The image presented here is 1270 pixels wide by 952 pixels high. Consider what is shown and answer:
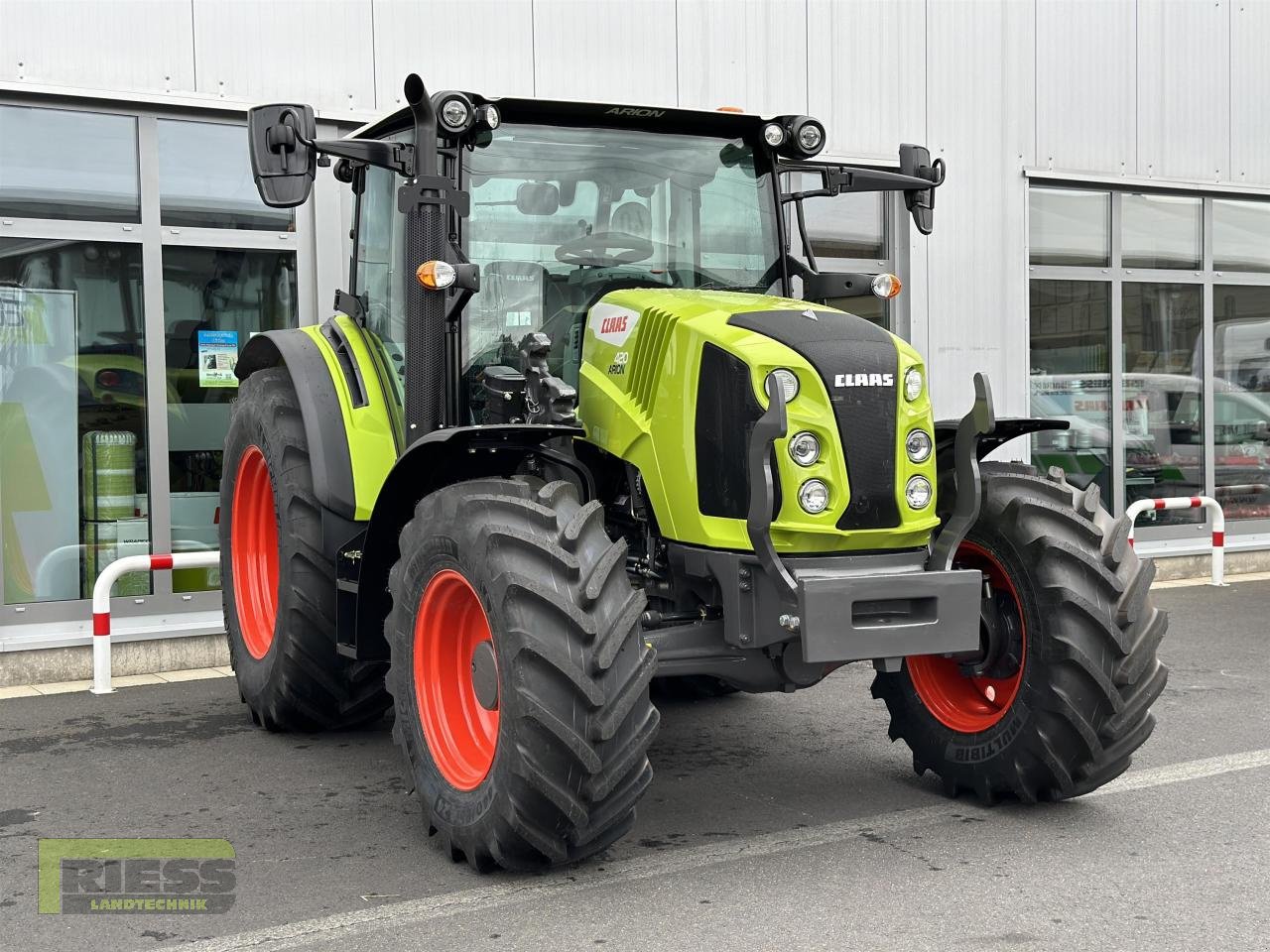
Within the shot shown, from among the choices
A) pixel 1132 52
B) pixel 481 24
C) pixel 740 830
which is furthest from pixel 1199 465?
pixel 740 830

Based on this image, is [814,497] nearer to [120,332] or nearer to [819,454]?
[819,454]

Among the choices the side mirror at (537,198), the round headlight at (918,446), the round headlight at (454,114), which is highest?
the round headlight at (454,114)

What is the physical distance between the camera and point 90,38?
795 cm

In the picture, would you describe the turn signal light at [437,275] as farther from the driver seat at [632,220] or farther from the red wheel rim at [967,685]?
the red wheel rim at [967,685]

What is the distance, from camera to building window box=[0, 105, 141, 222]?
7941 mm

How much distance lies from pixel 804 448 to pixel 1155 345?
872 cm

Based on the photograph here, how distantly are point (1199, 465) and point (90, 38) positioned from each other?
9418 millimetres

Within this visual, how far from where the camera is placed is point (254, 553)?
6.93 m

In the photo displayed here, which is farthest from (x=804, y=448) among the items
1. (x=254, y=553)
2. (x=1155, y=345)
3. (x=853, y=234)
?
(x=1155, y=345)

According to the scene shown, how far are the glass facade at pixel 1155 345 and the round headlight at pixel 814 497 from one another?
24.6 ft

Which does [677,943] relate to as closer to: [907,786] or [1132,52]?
[907,786]

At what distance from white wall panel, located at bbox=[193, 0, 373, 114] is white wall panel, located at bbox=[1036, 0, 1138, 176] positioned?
538 cm

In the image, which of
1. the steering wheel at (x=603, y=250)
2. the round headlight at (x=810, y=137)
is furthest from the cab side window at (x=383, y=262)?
the round headlight at (x=810, y=137)

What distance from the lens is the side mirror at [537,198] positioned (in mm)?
5355
